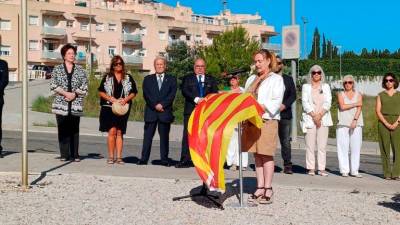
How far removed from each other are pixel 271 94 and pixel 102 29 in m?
90.3

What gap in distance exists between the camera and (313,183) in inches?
390

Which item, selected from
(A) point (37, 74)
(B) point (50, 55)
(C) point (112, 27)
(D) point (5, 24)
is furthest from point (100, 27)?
(A) point (37, 74)

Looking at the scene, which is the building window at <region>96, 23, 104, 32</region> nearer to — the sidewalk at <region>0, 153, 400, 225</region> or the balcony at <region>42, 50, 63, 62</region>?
the balcony at <region>42, 50, 63, 62</region>

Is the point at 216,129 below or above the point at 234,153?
above

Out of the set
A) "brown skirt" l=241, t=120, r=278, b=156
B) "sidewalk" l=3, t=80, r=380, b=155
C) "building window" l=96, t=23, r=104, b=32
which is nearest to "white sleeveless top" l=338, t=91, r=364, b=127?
"brown skirt" l=241, t=120, r=278, b=156

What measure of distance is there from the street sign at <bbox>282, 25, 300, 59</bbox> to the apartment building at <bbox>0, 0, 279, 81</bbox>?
205 feet

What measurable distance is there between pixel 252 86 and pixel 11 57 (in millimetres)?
80014

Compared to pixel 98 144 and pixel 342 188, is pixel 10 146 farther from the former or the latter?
pixel 342 188

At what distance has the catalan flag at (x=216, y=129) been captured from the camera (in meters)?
7.23

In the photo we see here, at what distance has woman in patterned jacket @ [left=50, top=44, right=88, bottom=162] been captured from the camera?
11094mm

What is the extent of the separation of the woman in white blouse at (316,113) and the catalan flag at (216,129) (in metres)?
3.50

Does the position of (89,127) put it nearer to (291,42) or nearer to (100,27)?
(291,42)

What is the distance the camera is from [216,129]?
7.38 m

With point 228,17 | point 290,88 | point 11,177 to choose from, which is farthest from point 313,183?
point 228,17
